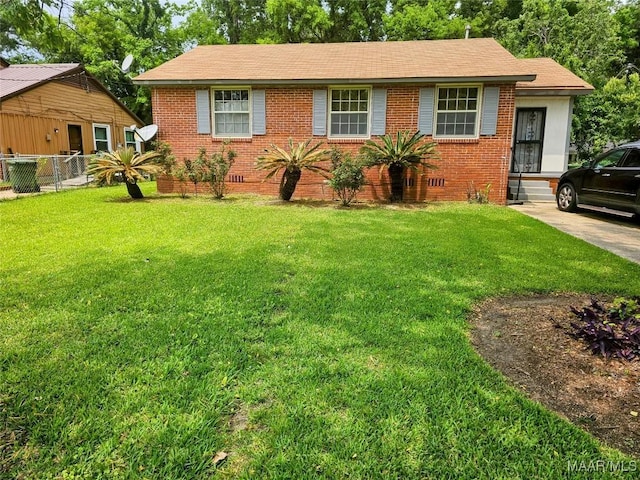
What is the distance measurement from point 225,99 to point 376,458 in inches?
458

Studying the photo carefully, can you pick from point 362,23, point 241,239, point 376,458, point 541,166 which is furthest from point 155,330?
point 362,23

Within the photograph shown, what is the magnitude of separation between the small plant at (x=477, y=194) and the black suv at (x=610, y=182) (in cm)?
189

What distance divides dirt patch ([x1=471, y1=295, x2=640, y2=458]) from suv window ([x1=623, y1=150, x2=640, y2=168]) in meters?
6.32

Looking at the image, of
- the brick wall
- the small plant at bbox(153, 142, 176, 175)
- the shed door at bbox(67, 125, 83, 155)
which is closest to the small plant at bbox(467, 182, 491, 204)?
the brick wall

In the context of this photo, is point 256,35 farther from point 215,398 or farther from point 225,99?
point 215,398

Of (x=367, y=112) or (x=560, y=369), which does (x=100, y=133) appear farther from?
(x=560, y=369)

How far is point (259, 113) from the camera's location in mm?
Answer: 11711

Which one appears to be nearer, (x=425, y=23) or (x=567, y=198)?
(x=567, y=198)

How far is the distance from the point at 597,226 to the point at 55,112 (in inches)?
821

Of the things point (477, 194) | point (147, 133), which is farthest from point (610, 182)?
point (147, 133)

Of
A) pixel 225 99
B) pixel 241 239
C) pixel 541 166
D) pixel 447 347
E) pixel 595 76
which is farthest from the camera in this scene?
pixel 595 76

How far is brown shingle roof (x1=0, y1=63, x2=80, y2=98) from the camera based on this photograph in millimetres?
16445

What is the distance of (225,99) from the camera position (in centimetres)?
1191

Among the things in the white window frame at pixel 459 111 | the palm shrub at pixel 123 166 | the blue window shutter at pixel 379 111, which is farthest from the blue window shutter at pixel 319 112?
the palm shrub at pixel 123 166
